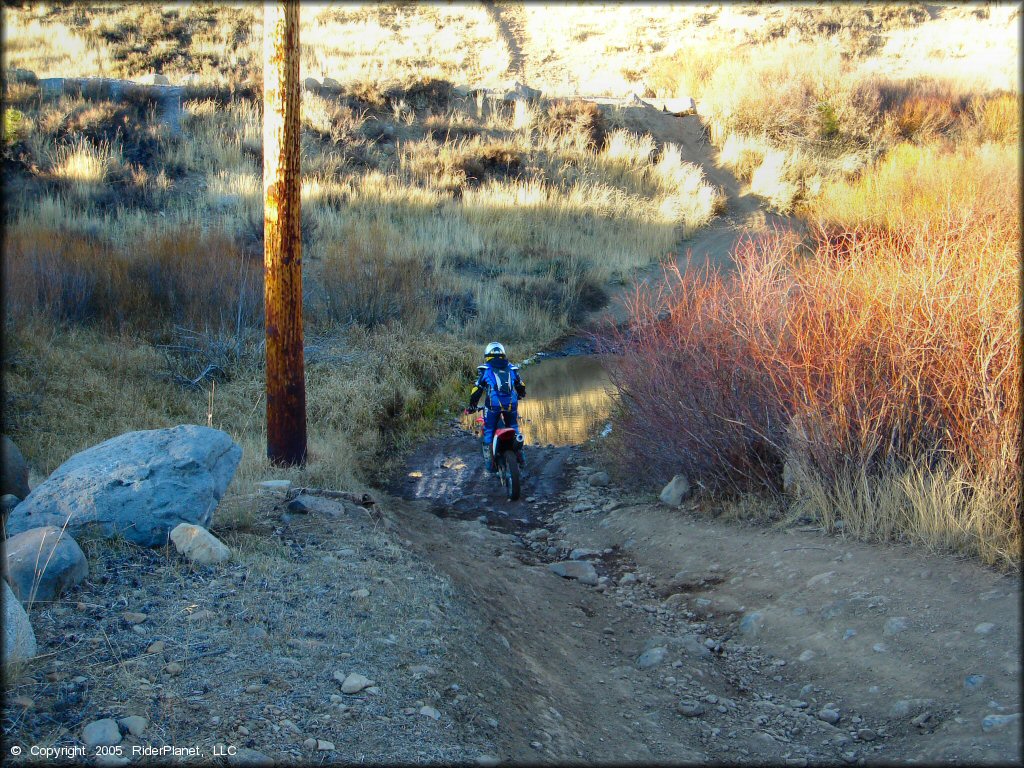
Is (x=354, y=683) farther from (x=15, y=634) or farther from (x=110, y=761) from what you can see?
(x=15, y=634)

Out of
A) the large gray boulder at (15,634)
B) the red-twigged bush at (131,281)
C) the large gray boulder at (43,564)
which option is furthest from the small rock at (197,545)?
the red-twigged bush at (131,281)

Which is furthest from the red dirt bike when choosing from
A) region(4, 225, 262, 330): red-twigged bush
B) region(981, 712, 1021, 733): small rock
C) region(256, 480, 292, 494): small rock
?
region(981, 712, 1021, 733): small rock

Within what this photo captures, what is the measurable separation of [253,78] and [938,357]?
25.5 metres

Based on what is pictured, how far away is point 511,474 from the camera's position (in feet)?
29.6

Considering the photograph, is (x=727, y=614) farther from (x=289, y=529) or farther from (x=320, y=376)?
(x=320, y=376)

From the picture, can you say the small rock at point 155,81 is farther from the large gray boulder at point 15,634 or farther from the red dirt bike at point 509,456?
the large gray boulder at point 15,634

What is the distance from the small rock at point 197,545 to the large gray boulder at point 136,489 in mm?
118

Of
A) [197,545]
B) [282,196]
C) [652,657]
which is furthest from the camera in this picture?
[282,196]

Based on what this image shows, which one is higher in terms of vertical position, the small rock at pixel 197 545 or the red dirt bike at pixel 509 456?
the small rock at pixel 197 545

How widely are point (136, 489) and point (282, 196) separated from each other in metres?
3.18

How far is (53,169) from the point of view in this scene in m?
17.5

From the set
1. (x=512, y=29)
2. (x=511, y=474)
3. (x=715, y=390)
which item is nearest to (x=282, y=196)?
(x=511, y=474)

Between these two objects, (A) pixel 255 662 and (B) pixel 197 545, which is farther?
(B) pixel 197 545

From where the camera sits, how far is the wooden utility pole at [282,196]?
713 centimetres
